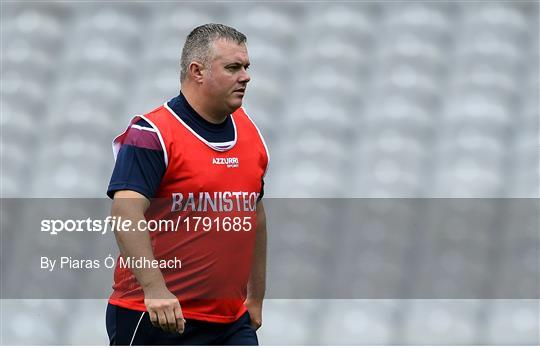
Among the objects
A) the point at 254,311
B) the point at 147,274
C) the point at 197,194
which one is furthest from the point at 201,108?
the point at 254,311

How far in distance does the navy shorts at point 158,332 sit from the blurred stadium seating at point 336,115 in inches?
38.6

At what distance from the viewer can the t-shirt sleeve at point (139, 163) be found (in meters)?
2.28

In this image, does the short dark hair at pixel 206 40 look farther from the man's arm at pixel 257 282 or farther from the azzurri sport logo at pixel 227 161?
the man's arm at pixel 257 282

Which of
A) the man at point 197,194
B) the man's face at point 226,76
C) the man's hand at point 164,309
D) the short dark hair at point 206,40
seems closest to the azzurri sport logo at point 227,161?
the man at point 197,194

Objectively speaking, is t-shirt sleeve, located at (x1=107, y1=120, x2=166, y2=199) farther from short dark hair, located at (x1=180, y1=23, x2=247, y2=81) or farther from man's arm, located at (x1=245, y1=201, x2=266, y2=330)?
man's arm, located at (x1=245, y1=201, x2=266, y2=330)

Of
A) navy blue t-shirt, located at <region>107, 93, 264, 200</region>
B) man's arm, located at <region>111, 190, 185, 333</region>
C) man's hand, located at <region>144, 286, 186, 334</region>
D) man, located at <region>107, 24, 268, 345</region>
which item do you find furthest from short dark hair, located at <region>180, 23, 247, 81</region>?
man's hand, located at <region>144, 286, 186, 334</region>

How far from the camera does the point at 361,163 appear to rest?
12.7 ft

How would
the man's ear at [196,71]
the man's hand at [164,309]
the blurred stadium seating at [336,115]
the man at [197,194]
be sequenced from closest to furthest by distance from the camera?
the man's hand at [164,309], the man at [197,194], the man's ear at [196,71], the blurred stadium seating at [336,115]

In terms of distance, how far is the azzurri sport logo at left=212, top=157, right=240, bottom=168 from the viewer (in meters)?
2.42

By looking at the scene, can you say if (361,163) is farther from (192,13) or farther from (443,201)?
(192,13)

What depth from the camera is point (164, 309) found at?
2.21 metres

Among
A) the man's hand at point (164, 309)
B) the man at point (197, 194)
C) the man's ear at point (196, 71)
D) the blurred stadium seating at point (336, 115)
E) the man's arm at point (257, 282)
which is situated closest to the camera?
the man's hand at point (164, 309)

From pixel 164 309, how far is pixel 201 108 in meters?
0.51

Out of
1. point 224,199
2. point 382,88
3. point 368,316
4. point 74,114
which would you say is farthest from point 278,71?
point 224,199
